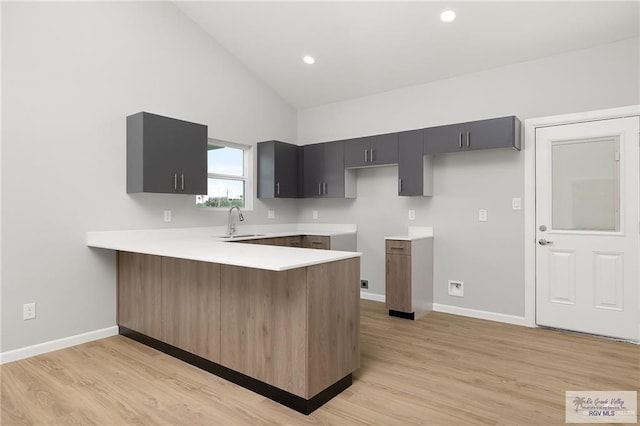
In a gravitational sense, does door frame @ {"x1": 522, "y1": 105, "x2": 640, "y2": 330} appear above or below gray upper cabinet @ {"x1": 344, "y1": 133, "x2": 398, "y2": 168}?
below

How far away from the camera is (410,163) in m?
4.20

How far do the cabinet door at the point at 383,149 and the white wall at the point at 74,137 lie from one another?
207 cm

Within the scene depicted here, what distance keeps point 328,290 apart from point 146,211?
2369mm

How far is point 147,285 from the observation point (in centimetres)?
325

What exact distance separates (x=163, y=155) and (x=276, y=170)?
1.61m

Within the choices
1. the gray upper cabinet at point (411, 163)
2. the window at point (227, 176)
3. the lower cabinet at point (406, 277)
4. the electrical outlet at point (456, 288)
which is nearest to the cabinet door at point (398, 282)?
the lower cabinet at point (406, 277)

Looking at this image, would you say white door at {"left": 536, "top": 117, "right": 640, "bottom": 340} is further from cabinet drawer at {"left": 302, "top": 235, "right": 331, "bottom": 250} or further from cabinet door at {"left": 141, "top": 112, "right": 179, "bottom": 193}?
cabinet door at {"left": 141, "top": 112, "right": 179, "bottom": 193}

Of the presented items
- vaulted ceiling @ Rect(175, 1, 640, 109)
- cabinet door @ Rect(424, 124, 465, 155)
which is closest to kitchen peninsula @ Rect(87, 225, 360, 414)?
cabinet door @ Rect(424, 124, 465, 155)

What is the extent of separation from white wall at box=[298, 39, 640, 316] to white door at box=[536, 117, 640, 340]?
0.66 feet

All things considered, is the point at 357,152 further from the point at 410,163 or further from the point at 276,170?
the point at 276,170

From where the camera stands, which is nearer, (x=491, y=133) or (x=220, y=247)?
(x=220, y=247)

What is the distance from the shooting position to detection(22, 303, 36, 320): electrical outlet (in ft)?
9.86

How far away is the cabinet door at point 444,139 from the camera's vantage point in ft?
12.6

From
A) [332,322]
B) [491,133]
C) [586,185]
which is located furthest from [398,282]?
[586,185]
